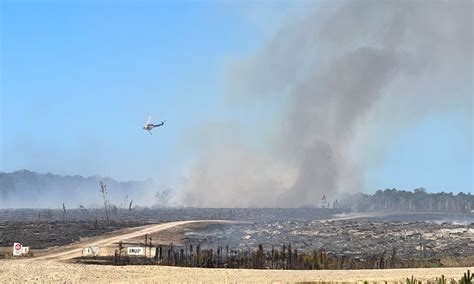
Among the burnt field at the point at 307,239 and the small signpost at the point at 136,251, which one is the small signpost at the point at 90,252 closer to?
the small signpost at the point at 136,251

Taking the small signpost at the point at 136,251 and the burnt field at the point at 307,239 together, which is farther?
the burnt field at the point at 307,239

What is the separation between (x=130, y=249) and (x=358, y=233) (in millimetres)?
51576

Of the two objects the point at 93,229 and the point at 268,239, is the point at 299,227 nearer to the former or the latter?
the point at 268,239

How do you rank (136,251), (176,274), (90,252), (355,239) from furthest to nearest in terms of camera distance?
(355,239)
(90,252)
(136,251)
(176,274)

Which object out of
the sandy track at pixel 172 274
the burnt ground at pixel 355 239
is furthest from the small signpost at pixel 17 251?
the burnt ground at pixel 355 239

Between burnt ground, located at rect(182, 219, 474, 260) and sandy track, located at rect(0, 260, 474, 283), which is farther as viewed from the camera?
burnt ground, located at rect(182, 219, 474, 260)

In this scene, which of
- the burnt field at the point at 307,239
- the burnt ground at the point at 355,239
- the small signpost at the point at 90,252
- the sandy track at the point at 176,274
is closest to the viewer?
the sandy track at the point at 176,274

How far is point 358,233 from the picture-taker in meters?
119

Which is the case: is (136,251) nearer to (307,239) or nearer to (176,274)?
(176,274)

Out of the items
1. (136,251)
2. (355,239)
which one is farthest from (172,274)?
(355,239)

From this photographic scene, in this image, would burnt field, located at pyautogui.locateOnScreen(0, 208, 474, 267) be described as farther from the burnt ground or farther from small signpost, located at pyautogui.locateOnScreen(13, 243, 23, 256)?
small signpost, located at pyautogui.locateOnScreen(13, 243, 23, 256)

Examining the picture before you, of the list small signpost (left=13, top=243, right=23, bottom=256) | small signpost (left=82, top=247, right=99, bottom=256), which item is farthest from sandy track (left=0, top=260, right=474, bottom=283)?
small signpost (left=13, top=243, right=23, bottom=256)

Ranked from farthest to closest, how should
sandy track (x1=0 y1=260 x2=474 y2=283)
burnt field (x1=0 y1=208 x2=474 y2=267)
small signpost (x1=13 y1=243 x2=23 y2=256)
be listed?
burnt field (x1=0 y1=208 x2=474 y2=267), small signpost (x1=13 y1=243 x2=23 y2=256), sandy track (x1=0 y1=260 x2=474 y2=283)

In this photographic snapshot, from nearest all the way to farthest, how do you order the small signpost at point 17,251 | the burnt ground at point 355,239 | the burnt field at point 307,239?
the small signpost at point 17,251, the burnt field at point 307,239, the burnt ground at point 355,239
